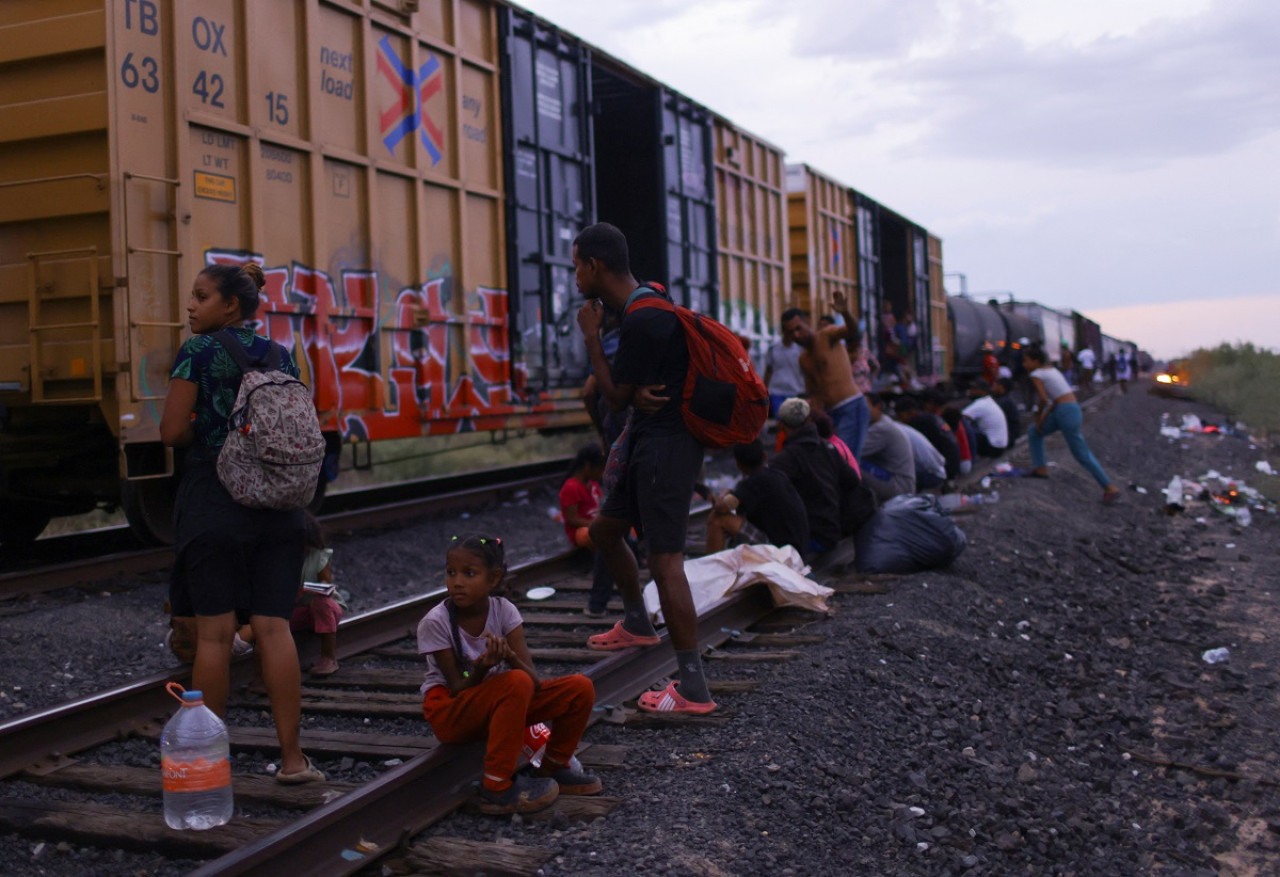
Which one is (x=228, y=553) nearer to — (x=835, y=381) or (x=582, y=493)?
(x=582, y=493)

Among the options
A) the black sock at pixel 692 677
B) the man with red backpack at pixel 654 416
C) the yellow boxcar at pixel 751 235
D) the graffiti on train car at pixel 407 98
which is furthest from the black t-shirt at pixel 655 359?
the yellow boxcar at pixel 751 235

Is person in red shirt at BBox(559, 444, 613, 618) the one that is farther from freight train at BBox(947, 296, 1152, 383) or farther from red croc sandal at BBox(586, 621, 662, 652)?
freight train at BBox(947, 296, 1152, 383)

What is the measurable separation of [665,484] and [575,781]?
1.19m

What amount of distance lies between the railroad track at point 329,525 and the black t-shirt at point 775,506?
377cm

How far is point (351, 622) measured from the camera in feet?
18.8

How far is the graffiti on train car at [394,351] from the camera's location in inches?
318

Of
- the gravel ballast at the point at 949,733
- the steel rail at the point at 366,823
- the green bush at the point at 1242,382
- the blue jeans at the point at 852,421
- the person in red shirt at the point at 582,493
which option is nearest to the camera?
the steel rail at the point at 366,823

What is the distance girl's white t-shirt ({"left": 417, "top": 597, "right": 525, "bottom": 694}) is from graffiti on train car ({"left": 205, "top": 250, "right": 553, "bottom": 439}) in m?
4.47

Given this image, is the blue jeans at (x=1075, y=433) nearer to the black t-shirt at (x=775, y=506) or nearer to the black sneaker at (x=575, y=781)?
the black t-shirt at (x=775, y=506)

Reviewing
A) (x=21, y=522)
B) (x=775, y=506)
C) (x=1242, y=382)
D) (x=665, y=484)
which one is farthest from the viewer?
(x=1242, y=382)

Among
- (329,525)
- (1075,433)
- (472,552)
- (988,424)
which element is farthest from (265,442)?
(988,424)

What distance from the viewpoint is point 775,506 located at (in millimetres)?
6895

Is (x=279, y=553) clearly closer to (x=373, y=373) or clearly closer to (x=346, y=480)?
(x=373, y=373)

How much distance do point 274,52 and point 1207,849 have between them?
23.4 feet
